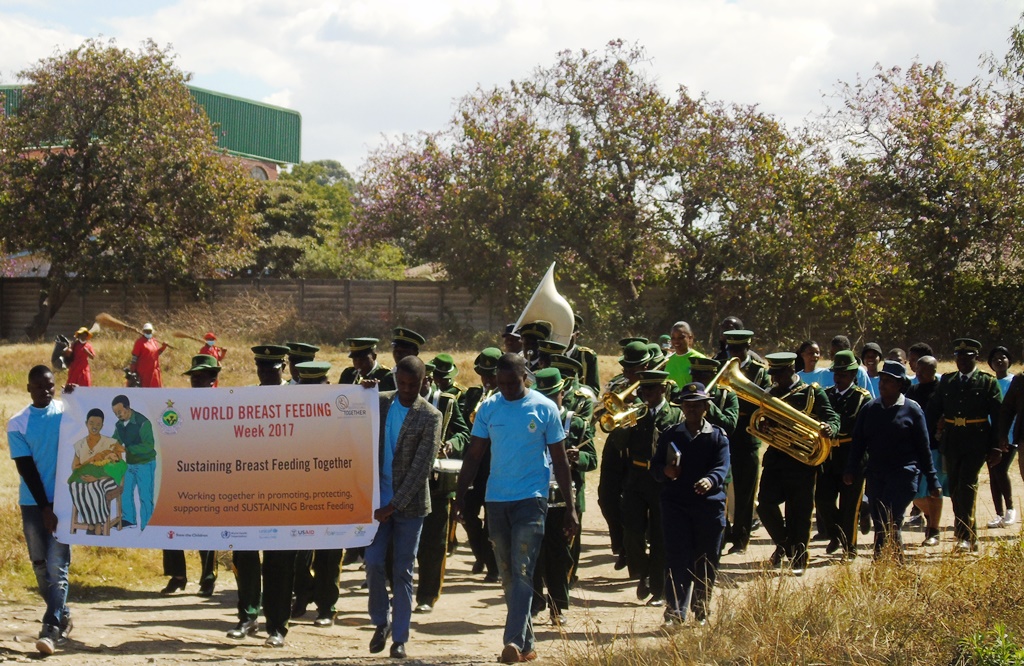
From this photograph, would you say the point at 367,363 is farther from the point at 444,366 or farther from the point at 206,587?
the point at 206,587

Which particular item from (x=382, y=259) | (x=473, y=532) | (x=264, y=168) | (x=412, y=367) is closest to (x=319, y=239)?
(x=382, y=259)

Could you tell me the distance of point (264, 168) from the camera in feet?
174

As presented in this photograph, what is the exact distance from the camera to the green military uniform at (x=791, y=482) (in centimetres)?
980

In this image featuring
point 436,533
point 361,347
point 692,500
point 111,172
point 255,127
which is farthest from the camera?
point 255,127

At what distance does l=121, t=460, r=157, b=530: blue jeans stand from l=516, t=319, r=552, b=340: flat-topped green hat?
360 centimetres

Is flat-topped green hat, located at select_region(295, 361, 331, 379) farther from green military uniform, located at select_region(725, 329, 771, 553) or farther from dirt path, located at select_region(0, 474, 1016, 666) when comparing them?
green military uniform, located at select_region(725, 329, 771, 553)

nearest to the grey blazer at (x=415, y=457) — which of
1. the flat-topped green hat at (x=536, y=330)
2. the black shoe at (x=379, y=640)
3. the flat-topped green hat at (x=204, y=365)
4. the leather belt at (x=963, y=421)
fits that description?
the black shoe at (x=379, y=640)

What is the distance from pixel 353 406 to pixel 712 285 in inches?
851

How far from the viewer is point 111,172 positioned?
29.6m

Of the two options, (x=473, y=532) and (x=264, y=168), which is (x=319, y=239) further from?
(x=473, y=532)

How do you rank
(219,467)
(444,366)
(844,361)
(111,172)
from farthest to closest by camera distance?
1. (111,172)
2. (844,361)
3. (444,366)
4. (219,467)

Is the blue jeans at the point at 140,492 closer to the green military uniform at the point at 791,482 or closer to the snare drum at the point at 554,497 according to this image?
the snare drum at the point at 554,497

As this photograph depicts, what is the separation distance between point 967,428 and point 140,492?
724 centimetres

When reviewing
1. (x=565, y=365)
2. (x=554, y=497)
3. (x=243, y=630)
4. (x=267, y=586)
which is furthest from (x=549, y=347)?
(x=243, y=630)
